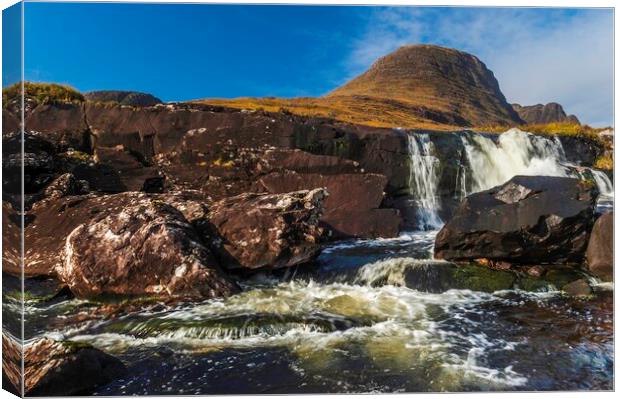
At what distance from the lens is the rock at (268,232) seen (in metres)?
9.30

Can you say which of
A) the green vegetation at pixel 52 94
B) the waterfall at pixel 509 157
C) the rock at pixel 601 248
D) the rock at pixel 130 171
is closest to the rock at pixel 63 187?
the rock at pixel 130 171

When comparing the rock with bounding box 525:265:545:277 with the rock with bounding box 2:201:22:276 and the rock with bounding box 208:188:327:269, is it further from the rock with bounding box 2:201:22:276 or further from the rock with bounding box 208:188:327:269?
the rock with bounding box 2:201:22:276

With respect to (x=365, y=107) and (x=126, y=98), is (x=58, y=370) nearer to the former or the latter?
(x=126, y=98)

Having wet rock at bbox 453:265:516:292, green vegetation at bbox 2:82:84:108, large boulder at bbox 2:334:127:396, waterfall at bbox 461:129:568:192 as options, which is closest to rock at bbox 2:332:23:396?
large boulder at bbox 2:334:127:396

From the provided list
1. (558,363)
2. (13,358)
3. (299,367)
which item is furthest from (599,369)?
(13,358)

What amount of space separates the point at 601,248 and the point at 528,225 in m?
1.37

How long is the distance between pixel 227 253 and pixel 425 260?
4.23m

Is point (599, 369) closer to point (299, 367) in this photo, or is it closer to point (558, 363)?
point (558, 363)

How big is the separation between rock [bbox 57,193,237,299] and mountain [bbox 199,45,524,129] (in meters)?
36.0

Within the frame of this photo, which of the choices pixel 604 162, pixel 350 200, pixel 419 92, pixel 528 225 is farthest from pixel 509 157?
pixel 419 92

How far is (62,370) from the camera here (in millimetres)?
5238

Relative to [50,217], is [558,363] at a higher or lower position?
lower

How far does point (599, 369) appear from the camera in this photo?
19.1 feet

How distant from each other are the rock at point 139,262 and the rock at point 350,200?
4.94 meters
